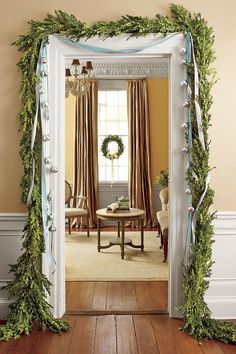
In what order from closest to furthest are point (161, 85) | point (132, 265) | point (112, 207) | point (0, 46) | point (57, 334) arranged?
point (57, 334), point (0, 46), point (132, 265), point (112, 207), point (161, 85)

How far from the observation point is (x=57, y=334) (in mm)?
4074

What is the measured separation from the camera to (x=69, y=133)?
934 cm

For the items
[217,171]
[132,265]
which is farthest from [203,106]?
[132,265]

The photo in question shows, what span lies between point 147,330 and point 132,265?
217 centimetres

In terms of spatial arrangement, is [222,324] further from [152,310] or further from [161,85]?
[161,85]

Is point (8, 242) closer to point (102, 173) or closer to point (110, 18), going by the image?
point (110, 18)

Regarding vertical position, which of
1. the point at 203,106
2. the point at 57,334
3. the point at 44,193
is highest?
the point at 203,106

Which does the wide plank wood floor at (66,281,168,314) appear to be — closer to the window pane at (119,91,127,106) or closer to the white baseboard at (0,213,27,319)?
the white baseboard at (0,213,27,319)

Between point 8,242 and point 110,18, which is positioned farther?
point 8,242

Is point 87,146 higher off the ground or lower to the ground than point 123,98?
lower

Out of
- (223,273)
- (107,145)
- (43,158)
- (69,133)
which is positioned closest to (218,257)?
(223,273)

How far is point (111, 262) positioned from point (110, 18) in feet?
10.6

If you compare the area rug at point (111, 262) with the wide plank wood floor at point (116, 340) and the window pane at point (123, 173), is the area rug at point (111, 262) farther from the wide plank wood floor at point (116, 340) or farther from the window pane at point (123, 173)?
the window pane at point (123, 173)

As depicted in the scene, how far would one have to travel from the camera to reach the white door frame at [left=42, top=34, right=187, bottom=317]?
14.1ft
